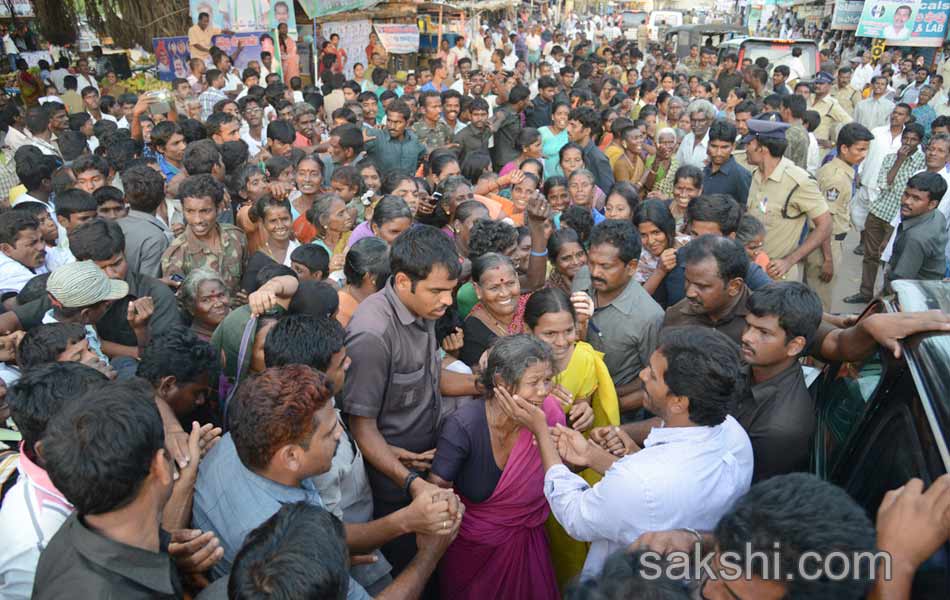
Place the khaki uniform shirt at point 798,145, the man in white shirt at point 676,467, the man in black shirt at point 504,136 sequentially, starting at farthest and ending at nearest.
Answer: the man in black shirt at point 504,136, the khaki uniform shirt at point 798,145, the man in white shirt at point 676,467

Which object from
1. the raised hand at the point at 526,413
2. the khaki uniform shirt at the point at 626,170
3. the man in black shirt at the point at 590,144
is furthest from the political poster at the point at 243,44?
the raised hand at the point at 526,413

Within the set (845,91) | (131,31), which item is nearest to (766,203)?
(845,91)

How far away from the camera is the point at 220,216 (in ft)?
17.2

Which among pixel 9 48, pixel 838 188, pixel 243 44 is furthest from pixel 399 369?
pixel 9 48

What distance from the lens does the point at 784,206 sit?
528cm

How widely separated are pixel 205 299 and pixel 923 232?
5.57 metres

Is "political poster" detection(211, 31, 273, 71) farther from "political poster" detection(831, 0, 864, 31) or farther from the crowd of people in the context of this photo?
"political poster" detection(831, 0, 864, 31)

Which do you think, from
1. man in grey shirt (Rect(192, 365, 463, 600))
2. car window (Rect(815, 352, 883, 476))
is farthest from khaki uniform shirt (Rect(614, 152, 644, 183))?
man in grey shirt (Rect(192, 365, 463, 600))

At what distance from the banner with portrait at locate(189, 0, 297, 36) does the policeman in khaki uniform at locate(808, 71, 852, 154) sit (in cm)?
940

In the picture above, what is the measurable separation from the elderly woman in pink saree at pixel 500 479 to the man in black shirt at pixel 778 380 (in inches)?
34.8

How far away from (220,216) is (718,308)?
3925 millimetres

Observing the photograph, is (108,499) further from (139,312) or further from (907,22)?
(907,22)

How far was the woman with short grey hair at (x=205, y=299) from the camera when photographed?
348 cm

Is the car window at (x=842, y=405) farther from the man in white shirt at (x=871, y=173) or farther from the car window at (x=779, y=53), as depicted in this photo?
the car window at (x=779, y=53)
